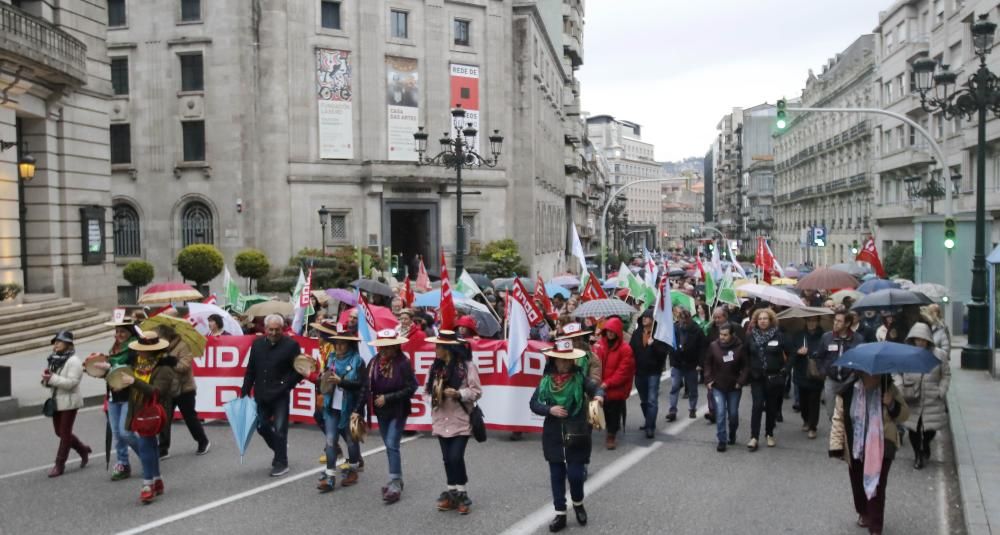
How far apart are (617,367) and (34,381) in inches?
451

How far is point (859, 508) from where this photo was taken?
7965 millimetres

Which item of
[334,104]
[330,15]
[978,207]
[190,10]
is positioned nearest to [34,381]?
[978,207]

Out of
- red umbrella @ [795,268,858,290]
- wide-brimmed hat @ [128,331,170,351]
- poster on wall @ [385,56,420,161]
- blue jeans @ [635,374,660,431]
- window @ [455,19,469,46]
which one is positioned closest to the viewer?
wide-brimmed hat @ [128,331,170,351]

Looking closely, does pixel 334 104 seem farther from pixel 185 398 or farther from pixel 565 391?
pixel 565 391

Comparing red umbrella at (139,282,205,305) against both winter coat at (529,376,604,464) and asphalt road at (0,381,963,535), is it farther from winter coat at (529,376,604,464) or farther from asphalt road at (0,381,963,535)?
winter coat at (529,376,604,464)

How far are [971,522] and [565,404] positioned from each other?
3.67 meters

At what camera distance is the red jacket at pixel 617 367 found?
11312 mm

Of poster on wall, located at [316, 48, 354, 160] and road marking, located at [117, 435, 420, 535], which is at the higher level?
poster on wall, located at [316, 48, 354, 160]

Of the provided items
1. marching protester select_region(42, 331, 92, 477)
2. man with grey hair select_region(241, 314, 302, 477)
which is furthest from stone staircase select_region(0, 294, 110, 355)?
man with grey hair select_region(241, 314, 302, 477)

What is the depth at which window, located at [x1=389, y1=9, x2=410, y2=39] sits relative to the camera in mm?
43844

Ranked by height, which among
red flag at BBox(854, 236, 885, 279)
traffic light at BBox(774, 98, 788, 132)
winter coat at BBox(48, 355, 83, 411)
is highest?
traffic light at BBox(774, 98, 788, 132)

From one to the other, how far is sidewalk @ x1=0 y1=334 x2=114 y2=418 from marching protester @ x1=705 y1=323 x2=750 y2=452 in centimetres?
879

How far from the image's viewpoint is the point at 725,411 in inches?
446

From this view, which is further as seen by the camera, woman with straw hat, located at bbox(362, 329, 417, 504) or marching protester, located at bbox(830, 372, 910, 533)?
woman with straw hat, located at bbox(362, 329, 417, 504)
